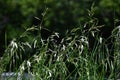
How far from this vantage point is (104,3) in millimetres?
6844

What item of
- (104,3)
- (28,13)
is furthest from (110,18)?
(28,13)

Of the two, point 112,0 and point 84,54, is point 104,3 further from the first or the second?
point 84,54

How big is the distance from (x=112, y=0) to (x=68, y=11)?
2.27 feet

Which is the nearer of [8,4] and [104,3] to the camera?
[104,3]

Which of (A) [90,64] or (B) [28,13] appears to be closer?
(A) [90,64]

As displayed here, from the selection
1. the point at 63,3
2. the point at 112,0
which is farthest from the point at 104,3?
the point at 63,3

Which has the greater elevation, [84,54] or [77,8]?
[77,8]

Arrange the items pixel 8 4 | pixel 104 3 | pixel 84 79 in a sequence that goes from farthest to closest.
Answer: pixel 8 4 < pixel 104 3 < pixel 84 79

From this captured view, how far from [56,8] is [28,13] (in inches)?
17.2

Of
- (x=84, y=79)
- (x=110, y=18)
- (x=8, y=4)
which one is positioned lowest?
(x=84, y=79)

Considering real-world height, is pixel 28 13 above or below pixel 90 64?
above

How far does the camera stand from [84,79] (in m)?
2.94

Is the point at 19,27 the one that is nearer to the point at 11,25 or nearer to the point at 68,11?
the point at 11,25

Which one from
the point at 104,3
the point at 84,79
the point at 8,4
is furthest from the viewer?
the point at 8,4
